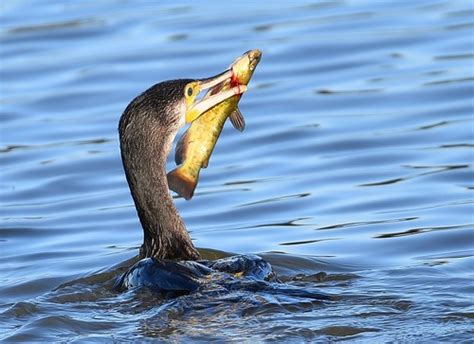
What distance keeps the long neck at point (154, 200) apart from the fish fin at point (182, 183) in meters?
0.33

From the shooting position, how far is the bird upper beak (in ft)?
33.9

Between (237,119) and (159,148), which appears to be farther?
(237,119)

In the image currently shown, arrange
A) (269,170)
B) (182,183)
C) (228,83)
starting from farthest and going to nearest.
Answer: (269,170) → (182,183) → (228,83)

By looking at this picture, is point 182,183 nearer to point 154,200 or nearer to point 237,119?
point 154,200

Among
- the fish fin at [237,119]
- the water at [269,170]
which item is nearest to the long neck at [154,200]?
the water at [269,170]

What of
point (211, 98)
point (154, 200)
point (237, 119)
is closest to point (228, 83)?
point (211, 98)

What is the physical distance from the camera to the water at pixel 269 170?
8797 millimetres

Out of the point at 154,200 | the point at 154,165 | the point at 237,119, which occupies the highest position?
the point at 237,119

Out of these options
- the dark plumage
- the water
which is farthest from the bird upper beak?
the water

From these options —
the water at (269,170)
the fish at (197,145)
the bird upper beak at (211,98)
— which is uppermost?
the bird upper beak at (211,98)

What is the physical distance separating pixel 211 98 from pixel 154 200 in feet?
2.75

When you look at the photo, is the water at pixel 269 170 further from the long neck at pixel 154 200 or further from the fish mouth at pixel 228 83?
the fish mouth at pixel 228 83

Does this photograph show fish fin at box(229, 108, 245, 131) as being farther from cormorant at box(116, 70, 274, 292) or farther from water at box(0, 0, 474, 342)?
water at box(0, 0, 474, 342)

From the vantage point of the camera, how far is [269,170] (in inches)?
525
